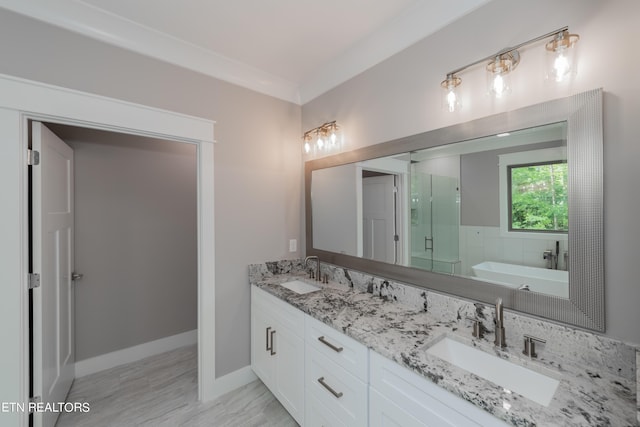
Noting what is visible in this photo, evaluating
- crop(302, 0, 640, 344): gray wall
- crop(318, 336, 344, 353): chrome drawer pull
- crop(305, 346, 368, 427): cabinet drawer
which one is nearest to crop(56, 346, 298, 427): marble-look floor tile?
crop(305, 346, 368, 427): cabinet drawer

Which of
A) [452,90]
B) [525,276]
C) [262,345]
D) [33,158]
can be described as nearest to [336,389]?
[262,345]

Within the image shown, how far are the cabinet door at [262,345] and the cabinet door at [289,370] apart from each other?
8 centimetres

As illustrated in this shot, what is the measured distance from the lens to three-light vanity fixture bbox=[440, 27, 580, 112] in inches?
42.2

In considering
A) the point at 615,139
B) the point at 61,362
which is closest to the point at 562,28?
the point at 615,139

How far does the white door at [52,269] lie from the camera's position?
157cm

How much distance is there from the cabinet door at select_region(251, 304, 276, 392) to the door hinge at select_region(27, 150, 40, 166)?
170 cm

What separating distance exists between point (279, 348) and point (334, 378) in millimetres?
620

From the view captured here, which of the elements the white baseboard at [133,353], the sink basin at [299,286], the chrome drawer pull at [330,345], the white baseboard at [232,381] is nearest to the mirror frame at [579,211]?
the chrome drawer pull at [330,345]

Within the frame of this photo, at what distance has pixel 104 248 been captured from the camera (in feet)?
8.32

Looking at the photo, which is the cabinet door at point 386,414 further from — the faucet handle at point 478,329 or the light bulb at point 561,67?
the light bulb at point 561,67

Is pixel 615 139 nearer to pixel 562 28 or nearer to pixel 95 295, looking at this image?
pixel 562 28

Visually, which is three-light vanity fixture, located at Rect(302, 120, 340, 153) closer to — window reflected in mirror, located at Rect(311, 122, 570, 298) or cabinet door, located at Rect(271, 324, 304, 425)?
window reflected in mirror, located at Rect(311, 122, 570, 298)

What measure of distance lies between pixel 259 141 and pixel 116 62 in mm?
1066

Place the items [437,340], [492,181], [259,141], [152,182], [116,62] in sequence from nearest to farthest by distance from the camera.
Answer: [437,340]
[492,181]
[116,62]
[259,141]
[152,182]
